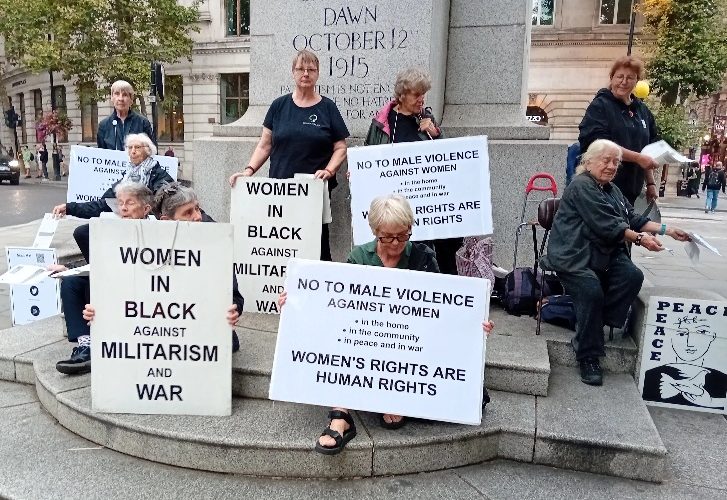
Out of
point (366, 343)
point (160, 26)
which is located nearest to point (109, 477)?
point (366, 343)

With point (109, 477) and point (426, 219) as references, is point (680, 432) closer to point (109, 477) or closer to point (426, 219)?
point (426, 219)

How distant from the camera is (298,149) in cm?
432

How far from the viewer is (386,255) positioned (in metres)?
3.11

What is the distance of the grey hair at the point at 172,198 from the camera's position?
3.40 m

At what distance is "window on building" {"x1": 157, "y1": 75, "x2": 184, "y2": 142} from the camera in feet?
92.4

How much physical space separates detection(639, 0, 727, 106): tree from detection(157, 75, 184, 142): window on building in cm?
2161

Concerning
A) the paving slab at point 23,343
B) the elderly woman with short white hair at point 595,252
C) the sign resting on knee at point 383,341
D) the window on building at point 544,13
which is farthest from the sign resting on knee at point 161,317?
the window on building at point 544,13

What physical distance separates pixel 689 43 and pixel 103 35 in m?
24.7

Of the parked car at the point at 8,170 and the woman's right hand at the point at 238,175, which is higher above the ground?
the woman's right hand at the point at 238,175

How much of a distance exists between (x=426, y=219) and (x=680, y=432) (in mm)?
2110

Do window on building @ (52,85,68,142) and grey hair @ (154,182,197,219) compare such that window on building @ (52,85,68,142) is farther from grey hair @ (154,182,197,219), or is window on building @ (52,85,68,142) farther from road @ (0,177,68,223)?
grey hair @ (154,182,197,219)

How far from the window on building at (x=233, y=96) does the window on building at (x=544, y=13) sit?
14.1 meters

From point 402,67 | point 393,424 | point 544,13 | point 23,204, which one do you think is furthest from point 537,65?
point 393,424

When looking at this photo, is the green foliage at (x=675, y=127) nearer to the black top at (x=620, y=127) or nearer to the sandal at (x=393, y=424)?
the black top at (x=620, y=127)
